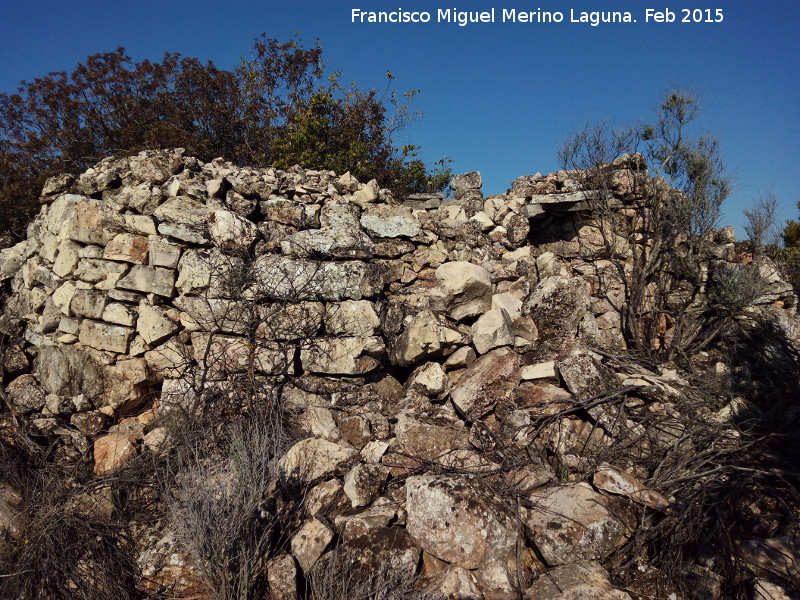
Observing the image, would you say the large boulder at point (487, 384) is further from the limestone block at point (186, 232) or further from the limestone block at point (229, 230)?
the limestone block at point (186, 232)

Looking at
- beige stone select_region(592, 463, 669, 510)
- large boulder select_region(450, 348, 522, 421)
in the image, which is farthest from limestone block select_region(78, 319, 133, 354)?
beige stone select_region(592, 463, 669, 510)

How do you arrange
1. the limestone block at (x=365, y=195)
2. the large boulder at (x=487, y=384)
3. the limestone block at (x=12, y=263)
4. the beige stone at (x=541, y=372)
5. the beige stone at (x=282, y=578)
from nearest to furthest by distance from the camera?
the beige stone at (x=282, y=578) → the large boulder at (x=487, y=384) → the beige stone at (x=541, y=372) → the limestone block at (x=365, y=195) → the limestone block at (x=12, y=263)

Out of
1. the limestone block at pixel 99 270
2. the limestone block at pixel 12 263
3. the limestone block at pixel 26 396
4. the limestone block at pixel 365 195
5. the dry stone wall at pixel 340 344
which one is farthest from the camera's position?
the limestone block at pixel 12 263

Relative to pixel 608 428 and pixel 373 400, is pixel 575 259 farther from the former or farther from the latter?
pixel 373 400

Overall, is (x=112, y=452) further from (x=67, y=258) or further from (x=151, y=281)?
(x=67, y=258)

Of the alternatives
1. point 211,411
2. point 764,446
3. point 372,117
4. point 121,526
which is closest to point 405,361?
point 211,411

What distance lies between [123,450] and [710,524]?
204 inches

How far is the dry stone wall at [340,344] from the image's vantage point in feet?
13.6

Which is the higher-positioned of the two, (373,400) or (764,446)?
(373,400)

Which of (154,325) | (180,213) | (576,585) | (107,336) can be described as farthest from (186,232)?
(576,585)

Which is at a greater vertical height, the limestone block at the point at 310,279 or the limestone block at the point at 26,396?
the limestone block at the point at 310,279

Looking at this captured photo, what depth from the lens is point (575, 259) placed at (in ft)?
24.9

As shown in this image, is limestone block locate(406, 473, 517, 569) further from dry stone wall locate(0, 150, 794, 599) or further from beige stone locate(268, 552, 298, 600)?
beige stone locate(268, 552, 298, 600)

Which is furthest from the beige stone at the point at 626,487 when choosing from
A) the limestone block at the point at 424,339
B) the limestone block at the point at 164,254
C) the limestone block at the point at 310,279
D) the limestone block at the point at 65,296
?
the limestone block at the point at 65,296
